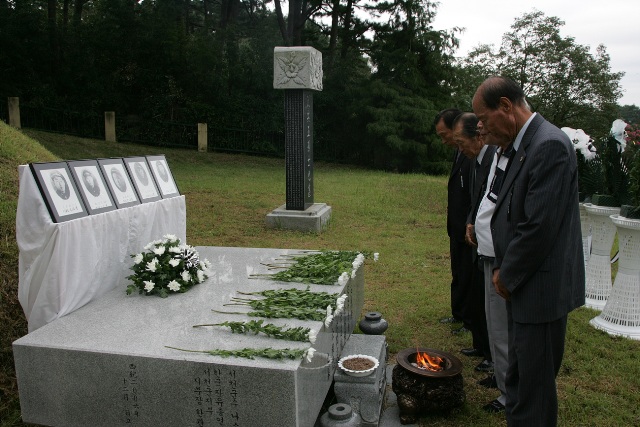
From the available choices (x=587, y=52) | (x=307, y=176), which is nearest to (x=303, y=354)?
(x=307, y=176)

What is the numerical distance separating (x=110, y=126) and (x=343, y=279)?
15.5 m

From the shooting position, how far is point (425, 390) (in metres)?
3.11

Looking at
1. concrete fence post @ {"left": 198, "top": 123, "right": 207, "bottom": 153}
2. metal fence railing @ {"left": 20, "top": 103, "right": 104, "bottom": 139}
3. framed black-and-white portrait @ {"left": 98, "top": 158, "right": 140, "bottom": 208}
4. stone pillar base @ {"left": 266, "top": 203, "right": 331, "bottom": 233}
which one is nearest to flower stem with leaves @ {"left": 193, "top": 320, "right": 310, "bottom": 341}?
framed black-and-white portrait @ {"left": 98, "top": 158, "right": 140, "bottom": 208}

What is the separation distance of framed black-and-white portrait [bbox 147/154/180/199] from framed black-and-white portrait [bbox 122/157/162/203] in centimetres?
6

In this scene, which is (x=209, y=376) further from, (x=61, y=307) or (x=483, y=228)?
(x=483, y=228)

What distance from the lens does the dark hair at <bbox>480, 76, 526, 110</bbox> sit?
234 cm

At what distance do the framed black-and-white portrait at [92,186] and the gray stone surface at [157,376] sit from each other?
2.61 feet

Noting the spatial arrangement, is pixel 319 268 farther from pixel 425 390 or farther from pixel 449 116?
pixel 449 116

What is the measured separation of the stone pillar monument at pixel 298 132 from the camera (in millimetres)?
7969

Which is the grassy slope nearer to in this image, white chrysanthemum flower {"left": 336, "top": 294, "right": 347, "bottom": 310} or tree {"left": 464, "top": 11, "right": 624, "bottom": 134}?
white chrysanthemum flower {"left": 336, "top": 294, "right": 347, "bottom": 310}

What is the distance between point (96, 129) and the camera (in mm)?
18125

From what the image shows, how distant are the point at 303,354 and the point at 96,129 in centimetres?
1769

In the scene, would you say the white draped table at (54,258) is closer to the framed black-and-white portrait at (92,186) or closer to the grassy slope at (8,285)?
the framed black-and-white portrait at (92,186)

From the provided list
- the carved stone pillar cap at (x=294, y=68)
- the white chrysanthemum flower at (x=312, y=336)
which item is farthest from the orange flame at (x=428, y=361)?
the carved stone pillar cap at (x=294, y=68)
